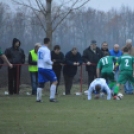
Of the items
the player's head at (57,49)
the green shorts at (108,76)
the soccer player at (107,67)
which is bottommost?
the green shorts at (108,76)

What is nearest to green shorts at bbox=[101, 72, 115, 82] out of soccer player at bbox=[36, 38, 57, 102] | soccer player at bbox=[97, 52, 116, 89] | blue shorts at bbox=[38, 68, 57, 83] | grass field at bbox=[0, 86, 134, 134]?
soccer player at bbox=[97, 52, 116, 89]

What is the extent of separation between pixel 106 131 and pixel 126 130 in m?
0.41

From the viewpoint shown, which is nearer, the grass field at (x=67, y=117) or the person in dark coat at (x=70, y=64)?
the grass field at (x=67, y=117)

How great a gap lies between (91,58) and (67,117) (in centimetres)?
1007

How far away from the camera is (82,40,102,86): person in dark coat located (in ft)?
76.9

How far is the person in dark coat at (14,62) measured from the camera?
890 inches

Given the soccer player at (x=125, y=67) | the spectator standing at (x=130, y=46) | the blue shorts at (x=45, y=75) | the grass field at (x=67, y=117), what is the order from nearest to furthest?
1. the grass field at (x=67, y=117)
2. the blue shorts at (x=45, y=75)
3. the soccer player at (x=125, y=67)
4. the spectator standing at (x=130, y=46)

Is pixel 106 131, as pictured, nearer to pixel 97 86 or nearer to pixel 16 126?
Answer: pixel 16 126

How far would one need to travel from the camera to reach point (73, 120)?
13.1 m

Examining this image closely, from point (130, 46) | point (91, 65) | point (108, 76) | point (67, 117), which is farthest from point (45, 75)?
point (91, 65)

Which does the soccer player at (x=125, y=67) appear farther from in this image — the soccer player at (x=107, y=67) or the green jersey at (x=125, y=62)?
the soccer player at (x=107, y=67)

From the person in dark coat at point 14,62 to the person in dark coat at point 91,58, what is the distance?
2400mm

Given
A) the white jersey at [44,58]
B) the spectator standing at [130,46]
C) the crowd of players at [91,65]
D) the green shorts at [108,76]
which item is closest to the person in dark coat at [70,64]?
the crowd of players at [91,65]

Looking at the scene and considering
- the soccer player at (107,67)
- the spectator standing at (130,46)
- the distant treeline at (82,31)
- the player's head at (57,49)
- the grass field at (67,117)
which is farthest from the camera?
the distant treeline at (82,31)
